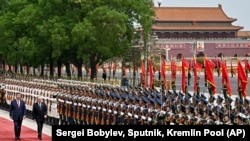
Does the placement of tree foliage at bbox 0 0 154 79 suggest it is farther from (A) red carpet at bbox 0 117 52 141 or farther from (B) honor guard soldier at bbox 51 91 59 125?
(A) red carpet at bbox 0 117 52 141

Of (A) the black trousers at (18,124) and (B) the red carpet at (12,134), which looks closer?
(A) the black trousers at (18,124)

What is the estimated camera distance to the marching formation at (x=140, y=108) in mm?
11227

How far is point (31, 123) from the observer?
19812 millimetres

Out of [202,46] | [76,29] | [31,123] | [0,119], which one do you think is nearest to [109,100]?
[31,123]

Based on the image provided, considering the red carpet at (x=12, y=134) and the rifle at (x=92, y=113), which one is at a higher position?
the rifle at (x=92, y=113)

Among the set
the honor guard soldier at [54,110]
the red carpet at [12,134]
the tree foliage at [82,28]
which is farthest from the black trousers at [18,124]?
the tree foliage at [82,28]

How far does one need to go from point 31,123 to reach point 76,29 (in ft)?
39.1

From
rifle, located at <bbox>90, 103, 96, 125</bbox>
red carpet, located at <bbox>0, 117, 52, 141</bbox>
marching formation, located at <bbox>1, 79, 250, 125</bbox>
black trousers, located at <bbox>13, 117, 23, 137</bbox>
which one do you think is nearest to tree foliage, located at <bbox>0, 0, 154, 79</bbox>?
marching formation, located at <bbox>1, 79, 250, 125</bbox>

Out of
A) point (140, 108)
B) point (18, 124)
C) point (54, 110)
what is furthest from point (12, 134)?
point (140, 108)

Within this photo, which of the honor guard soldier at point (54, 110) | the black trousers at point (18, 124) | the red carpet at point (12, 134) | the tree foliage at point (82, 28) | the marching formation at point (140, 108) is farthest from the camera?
the tree foliage at point (82, 28)

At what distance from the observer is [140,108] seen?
42.6 ft

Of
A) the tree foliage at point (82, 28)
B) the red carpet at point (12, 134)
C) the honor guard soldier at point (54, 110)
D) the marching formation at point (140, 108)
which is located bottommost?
the red carpet at point (12, 134)

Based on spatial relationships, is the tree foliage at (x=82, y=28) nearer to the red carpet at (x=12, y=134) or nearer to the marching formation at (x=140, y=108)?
the marching formation at (x=140, y=108)

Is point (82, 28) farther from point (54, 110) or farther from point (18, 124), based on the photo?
point (18, 124)
